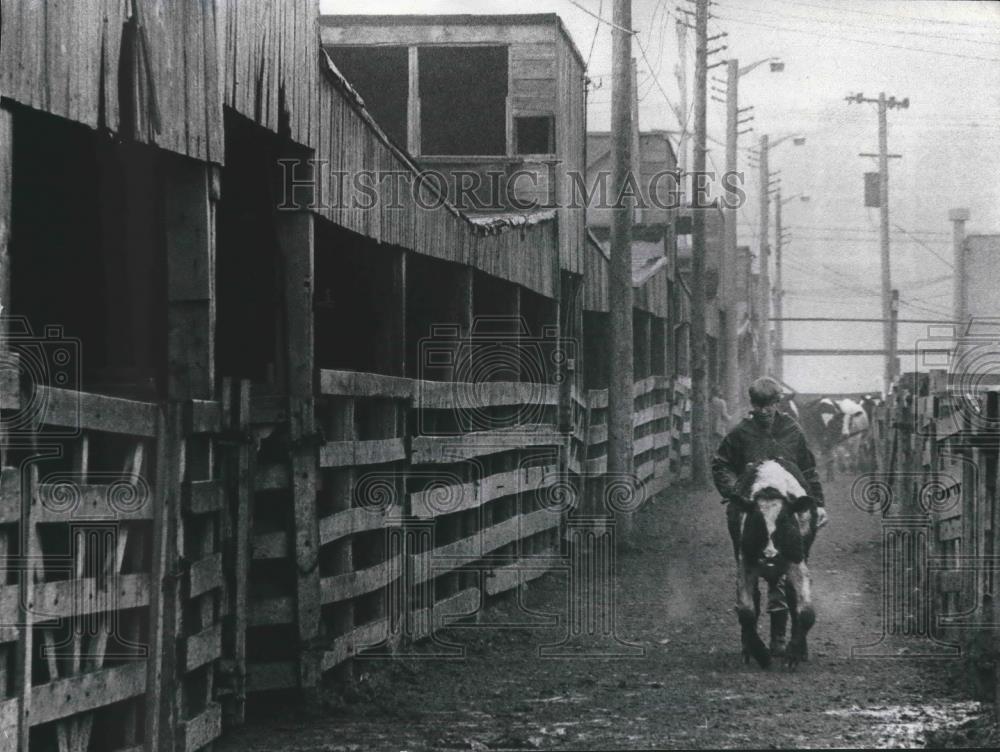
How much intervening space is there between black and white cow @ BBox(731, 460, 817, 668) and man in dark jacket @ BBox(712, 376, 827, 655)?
14 cm

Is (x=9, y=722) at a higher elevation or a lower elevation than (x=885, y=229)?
lower

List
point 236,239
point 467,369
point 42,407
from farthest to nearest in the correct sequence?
point 467,369
point 236,239
point 42,407

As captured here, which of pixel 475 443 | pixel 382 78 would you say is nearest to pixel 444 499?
pixel 475 443

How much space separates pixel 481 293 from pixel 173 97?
9.48m

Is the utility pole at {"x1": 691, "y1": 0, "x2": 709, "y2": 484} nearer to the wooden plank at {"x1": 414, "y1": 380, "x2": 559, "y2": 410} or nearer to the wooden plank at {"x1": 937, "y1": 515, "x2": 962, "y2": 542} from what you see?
the wooden plank at {"x1": 414, "y1": 380, "x2": 559, "y2": 410}

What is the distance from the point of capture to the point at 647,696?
9352 millimetres

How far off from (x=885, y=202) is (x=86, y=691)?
48874mm

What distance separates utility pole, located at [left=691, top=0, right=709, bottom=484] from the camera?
27.3m

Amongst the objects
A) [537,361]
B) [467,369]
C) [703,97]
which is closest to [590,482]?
[537,361]

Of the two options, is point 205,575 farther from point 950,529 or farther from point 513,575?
point 513,575

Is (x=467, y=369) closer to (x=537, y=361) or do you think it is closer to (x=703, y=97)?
(x=537, y=361)

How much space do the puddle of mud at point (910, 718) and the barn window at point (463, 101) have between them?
11759mm

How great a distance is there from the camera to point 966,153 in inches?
2377

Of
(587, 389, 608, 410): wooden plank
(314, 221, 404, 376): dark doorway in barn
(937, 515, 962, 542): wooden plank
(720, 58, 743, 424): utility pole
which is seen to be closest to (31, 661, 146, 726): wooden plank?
(314, 221, 404, 376): dark doorway in barn
